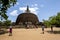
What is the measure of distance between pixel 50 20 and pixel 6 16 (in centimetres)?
938

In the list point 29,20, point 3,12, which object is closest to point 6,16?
point 3,12

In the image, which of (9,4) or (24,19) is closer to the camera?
(9,4)

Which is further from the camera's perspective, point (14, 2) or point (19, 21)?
point (19, 21)

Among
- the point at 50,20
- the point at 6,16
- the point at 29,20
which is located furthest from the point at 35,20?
the point at 6,16

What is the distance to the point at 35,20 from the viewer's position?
74.7 metres

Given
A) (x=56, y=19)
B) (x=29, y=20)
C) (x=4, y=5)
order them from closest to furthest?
1. (x=4, y=5)
2. (x=56, y=19)
3. (x=29, y=20)

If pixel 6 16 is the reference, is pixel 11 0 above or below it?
above

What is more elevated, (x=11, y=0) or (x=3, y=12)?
(x=11, y=0)

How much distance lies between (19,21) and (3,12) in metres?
46.9

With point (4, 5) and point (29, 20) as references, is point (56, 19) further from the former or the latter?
point (29, 20)

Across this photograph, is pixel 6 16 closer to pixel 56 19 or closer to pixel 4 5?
pixel 4 5

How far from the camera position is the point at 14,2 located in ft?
92.1

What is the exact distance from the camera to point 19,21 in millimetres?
75125

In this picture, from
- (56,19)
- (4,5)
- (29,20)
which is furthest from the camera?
(29,20)
